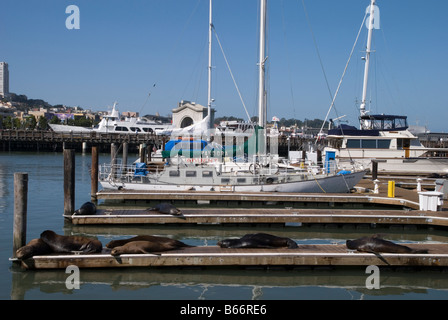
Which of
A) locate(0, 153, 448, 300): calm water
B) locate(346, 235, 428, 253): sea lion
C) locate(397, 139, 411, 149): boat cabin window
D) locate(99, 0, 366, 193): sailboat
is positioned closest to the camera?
locate(0, 153, 448, 300): calm water

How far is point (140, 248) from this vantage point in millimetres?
12297

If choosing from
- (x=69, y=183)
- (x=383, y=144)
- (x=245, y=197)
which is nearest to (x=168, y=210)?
(x=69, y=183)

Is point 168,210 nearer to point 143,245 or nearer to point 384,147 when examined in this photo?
point 143,245

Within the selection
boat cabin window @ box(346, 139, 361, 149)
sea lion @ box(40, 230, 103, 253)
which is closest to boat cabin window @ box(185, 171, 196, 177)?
sea lion @ box(40, 230, 103, 253)

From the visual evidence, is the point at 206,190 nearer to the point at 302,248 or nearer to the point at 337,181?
the point at 337,181

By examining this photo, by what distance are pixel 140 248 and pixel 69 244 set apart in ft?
6.26

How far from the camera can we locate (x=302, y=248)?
13039 millimetres

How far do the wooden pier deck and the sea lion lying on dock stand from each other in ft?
0.68

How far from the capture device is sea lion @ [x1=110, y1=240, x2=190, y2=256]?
1221cm

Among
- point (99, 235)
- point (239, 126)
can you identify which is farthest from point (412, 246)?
point (239, 126)

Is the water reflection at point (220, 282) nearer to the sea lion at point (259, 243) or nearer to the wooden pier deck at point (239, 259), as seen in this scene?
the wooden pier deck at point (239, 259)

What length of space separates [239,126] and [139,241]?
61.7 metres

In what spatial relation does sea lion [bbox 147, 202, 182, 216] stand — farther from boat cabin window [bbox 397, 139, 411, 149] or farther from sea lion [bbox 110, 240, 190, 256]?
boat cabin window [bbox 397, 139, 411, 149]

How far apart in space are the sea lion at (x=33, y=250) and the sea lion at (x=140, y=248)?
1.78m
